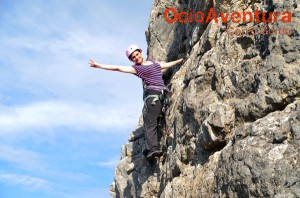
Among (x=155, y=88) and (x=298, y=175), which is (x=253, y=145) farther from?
(x=155, y=88)

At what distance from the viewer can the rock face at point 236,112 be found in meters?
8.37

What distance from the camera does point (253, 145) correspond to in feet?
29.0

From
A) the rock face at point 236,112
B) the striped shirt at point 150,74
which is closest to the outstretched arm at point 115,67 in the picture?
the striped shirt at point 150,74

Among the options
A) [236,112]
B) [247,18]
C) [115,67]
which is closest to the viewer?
[236,112]

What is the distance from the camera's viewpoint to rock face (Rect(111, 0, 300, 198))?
8.37 meters

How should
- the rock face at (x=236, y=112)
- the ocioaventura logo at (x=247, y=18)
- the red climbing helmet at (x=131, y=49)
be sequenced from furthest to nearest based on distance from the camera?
the red climbing helmet at (x=131, y=49) < the ocioaventura logo at (x=247, y=18) < the rock face at (x=236, y=112)

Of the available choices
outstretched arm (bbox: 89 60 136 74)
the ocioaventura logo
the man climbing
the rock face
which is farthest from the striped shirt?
the ocioaventura logo

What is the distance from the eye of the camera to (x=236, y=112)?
10.3m

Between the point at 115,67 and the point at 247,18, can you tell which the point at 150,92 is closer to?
the point at 115,67

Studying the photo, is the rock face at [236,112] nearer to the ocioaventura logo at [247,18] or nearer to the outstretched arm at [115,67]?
the ocioaventura logo at [247,18]

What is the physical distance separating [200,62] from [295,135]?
17.9 feet

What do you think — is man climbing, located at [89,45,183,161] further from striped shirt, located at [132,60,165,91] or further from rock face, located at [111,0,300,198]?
rock face, located at [111,0,300,198]

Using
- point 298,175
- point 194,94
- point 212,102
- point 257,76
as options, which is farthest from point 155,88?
point 298,175

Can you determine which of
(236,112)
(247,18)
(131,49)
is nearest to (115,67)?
(131,49)
